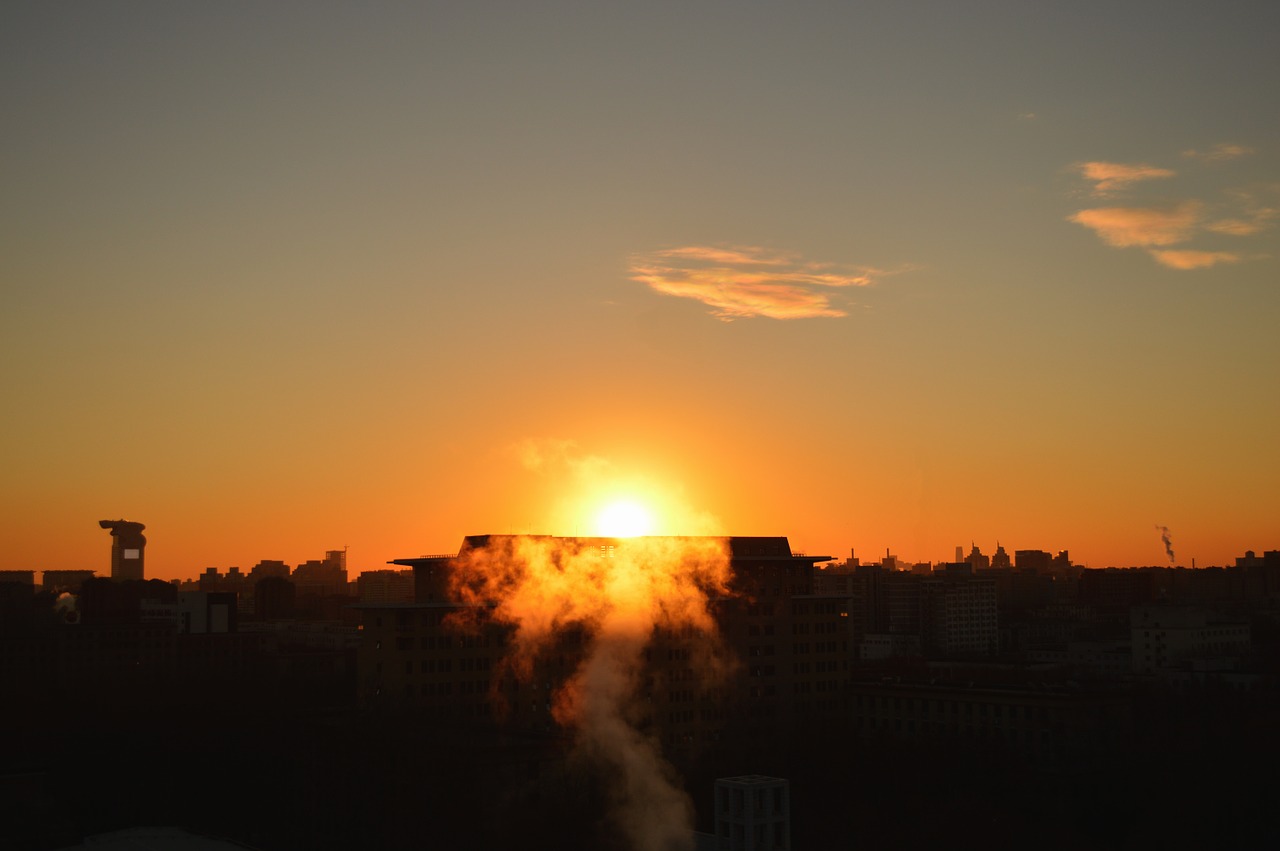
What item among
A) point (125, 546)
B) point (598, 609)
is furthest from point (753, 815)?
point (125, 546)

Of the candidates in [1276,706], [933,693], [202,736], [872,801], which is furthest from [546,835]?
[1276,706]

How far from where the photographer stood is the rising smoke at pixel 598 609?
5978 cm

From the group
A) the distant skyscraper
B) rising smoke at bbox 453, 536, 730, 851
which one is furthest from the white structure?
the distant skyscraper

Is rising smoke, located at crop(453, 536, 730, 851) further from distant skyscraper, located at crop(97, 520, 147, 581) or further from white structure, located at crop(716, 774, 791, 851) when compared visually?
distant skyscraper, located at crop(97, 520, 147, 581)

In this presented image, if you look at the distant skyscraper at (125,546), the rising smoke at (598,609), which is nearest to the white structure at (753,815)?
the rising smoke at (598,609)

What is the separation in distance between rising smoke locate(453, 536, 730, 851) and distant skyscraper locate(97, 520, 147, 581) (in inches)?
4948

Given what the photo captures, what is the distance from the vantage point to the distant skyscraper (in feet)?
→ 584

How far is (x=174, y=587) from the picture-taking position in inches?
5556

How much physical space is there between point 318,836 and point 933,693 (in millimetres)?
32639

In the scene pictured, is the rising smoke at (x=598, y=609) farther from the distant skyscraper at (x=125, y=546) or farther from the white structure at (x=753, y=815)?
the distant skyscraper at (x=125, y=546)

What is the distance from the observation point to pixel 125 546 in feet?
593

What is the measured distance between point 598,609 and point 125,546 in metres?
138

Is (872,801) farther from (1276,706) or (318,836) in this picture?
(1276,706)

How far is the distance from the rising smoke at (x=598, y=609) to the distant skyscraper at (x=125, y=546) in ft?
412
